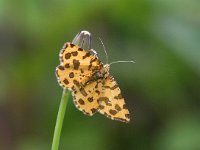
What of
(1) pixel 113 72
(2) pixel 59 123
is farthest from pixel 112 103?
(1) pixel 113 72

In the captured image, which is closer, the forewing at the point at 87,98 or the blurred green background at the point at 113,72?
the forewing at the point at 87,98

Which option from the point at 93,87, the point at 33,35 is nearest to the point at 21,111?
the point at 33,35

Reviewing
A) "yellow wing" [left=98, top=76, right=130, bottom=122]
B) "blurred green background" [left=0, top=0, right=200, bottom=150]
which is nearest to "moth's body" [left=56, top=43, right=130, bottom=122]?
"yellow wing" [left=98, top=76, right=130, bottom=122]

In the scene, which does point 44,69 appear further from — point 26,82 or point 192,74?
point 192,74

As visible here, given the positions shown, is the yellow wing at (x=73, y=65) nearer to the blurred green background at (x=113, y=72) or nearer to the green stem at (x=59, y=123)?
the green stem at (x=59, y=123)


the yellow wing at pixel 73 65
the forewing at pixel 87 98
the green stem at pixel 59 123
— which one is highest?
the yellow wing at pixel 73 65

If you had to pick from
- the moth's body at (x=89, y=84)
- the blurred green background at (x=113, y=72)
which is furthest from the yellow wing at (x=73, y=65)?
the blurred green background at (x=113, y=72)
